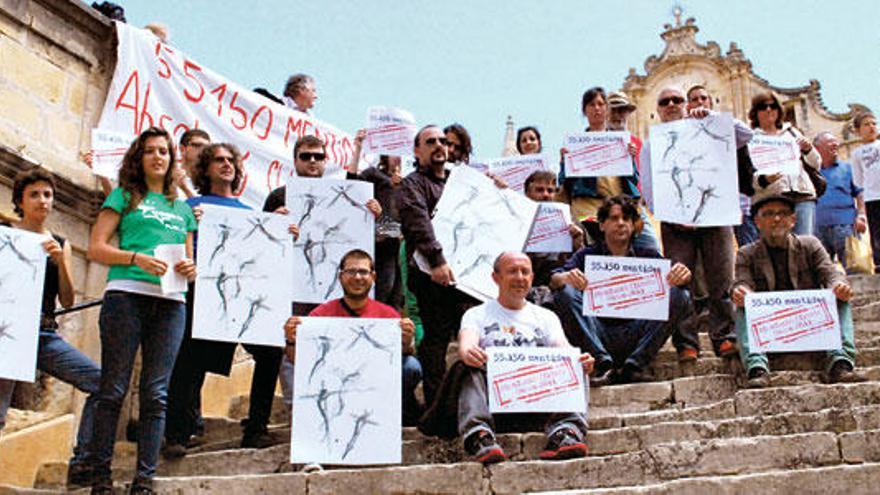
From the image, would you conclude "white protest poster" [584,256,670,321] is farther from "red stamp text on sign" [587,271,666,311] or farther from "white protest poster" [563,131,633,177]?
"white protest poster" [563,131,633,177]

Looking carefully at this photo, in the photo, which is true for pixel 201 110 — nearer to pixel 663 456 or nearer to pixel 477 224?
pixel 477 224

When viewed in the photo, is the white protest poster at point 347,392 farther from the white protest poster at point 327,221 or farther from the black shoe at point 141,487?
the white protest poster at point 327,221

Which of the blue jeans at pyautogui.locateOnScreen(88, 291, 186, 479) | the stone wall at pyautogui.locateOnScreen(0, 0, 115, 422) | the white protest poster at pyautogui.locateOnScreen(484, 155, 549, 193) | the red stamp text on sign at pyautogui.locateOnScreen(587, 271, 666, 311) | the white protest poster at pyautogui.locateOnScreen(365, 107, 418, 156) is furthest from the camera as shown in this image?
the white protest poster at pyautogui.locateOnScreen(484, 155, 549, 193)

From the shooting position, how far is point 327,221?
20.7 feet

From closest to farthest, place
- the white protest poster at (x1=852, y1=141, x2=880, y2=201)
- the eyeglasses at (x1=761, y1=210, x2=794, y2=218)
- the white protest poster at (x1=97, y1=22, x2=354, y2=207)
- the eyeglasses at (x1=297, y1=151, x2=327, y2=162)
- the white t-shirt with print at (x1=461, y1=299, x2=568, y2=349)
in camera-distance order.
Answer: the white t-shirt with print at (x1=461, y1=299, x2=568, y2=349)
the eyeglasses at (x1=761, y1=210, x2=794, y2=218)
the eyeglasses at (x1=297, y1=151, x2=327, y2=162)
the white protest poster at (x1=97, y1=22, x2=354, y2=207)
the white protest poster at (x1=852, y1=141, x2=880, y2=201)

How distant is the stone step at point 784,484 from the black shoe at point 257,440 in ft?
6.40

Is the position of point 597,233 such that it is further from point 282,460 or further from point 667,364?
point 282,460

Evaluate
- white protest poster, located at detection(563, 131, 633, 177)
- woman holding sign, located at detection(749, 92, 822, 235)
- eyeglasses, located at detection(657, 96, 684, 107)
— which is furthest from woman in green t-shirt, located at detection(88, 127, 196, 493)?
woman holding sign, located at detection(749, 92, 822, 235)

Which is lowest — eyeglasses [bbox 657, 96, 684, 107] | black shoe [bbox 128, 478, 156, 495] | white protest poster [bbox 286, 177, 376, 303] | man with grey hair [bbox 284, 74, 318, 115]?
black shoe [bbox 128, 478, 156, 495]

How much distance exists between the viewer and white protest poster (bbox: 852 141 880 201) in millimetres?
8742

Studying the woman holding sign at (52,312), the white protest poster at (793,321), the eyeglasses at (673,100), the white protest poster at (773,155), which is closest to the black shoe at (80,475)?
the woman holding sign at (52,312)

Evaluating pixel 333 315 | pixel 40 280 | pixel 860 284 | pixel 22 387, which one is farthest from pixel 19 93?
pixel 860 284

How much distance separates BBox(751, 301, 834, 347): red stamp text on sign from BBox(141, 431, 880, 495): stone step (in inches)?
44.1

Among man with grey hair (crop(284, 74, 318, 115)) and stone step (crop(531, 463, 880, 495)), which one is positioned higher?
man with grey hair (crop(284, 74, 318, 115))
